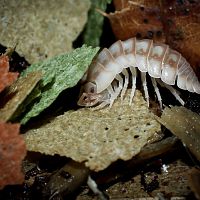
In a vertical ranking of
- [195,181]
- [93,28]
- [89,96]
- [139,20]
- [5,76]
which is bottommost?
[195,181]

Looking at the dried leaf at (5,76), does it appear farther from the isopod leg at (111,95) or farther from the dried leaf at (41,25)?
the isopod leg at (111,95)

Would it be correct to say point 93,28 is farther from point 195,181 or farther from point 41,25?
point 195,181

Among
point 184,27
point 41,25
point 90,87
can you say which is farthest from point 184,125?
point 41,25

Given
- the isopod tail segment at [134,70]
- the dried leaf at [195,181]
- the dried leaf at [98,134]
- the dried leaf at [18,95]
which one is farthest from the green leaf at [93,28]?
the dried leaf at [195,181]

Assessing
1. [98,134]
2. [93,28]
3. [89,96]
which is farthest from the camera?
[93,28]

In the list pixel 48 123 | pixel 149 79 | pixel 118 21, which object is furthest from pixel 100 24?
pixel 48 123

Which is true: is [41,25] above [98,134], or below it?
above

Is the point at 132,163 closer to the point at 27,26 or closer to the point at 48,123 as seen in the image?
the point at 48,123
